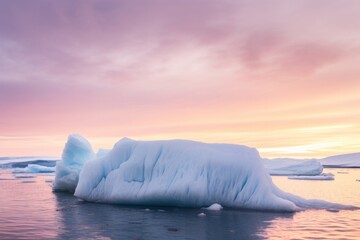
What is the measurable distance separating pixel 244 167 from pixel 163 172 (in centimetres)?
439

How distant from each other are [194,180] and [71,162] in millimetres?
17402

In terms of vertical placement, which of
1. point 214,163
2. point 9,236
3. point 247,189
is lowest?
point 9,236

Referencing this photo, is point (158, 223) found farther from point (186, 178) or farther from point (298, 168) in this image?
point (298, 168)

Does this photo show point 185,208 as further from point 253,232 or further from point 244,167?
point 253,232

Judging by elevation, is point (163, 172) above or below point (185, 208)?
above

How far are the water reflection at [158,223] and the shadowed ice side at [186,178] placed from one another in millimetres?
927

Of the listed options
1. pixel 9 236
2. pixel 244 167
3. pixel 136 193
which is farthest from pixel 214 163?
pixel 9 236

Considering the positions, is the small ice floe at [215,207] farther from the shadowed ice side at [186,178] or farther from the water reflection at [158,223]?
the shadowed ice side at [186,178]

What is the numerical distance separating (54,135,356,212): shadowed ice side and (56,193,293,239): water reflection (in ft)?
3.04

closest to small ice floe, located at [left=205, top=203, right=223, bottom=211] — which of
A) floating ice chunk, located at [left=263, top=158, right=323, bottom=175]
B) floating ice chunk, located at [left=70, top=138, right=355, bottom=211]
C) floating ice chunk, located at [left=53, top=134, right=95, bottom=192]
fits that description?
floating ice chunk, located at [left=70, top=138, right=355, bottom=211]

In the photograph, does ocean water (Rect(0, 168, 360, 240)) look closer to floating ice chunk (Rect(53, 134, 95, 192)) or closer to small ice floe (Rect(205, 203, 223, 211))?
small ice floe (Rect(205, 203, 223, 211))

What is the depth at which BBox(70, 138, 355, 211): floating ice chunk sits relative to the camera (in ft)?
69.8

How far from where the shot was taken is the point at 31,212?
2050cm

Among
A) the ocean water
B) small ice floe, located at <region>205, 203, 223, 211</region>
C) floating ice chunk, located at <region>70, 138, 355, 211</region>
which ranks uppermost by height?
floating ice chunk, located at <region>70, 138, 355, 211</region>
